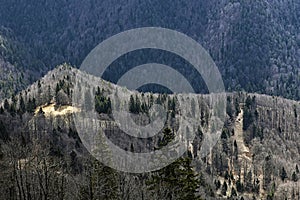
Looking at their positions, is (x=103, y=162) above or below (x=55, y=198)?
above

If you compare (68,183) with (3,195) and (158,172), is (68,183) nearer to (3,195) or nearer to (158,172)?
(3,195)

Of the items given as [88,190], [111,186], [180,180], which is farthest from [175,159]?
[111,186]

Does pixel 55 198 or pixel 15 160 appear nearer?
pixel 15 160

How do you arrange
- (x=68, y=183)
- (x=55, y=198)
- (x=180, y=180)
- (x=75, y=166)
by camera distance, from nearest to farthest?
(x=180, y=180) < (x=55, y=198) < (x=68, y=183) < (x=75, y=166)

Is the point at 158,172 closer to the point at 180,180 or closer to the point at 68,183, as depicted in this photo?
the point at 180,180

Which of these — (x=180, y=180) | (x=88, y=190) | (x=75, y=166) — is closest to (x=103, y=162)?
(x=88, y=190)

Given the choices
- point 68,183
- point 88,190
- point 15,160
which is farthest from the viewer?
point 68,183

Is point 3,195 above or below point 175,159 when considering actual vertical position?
below

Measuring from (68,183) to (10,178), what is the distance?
67.6 ft

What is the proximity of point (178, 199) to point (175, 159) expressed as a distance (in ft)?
15.5

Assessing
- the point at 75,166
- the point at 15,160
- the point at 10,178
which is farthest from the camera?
the point at 75,166

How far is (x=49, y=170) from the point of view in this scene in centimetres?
8969

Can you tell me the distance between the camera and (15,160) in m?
86.2

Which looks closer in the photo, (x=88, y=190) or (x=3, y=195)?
(x=88, y=190)
